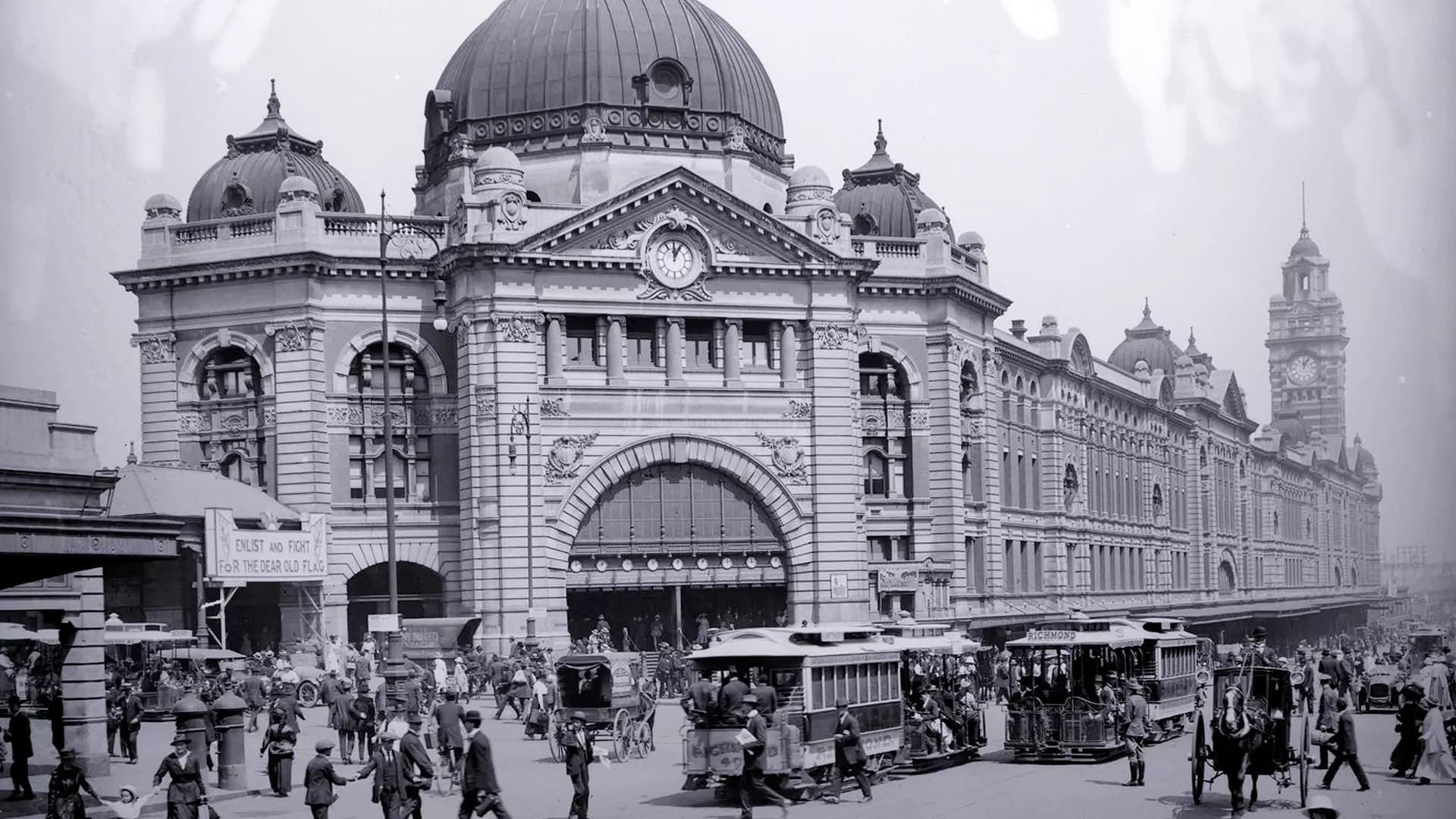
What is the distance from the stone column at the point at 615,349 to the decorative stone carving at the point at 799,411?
19.7 feet

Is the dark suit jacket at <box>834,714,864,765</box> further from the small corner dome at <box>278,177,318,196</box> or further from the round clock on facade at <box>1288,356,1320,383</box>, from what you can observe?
the round clock on facade at <box>1288,356,1320,383</box>

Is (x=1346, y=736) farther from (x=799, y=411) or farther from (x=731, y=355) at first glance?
(x=731, y=355)

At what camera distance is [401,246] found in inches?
2589

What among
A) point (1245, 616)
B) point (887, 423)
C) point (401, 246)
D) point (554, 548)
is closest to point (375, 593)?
point (554, 548)

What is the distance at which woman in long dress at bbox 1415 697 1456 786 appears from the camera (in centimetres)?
3291

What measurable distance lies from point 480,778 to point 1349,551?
160 metres

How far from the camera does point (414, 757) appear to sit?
25750mm

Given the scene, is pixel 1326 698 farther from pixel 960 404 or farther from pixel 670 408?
pixel 960 404

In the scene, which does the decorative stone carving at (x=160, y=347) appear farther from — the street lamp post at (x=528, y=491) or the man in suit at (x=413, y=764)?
the man in suit at (x=413, y=764)

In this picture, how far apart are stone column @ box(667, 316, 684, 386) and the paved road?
26.6m

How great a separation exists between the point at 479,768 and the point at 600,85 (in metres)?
48.1

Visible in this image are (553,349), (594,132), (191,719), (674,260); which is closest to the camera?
(191,719)

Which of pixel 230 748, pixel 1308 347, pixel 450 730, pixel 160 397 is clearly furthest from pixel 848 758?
pixel 1308 347

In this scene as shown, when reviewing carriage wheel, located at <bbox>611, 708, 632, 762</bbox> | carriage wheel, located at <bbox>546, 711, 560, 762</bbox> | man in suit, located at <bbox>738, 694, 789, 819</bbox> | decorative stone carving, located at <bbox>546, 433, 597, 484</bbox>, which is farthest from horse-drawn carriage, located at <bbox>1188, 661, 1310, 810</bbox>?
decorative stone carving, located at <bbox>546, 433, 597, 484</bbox>
